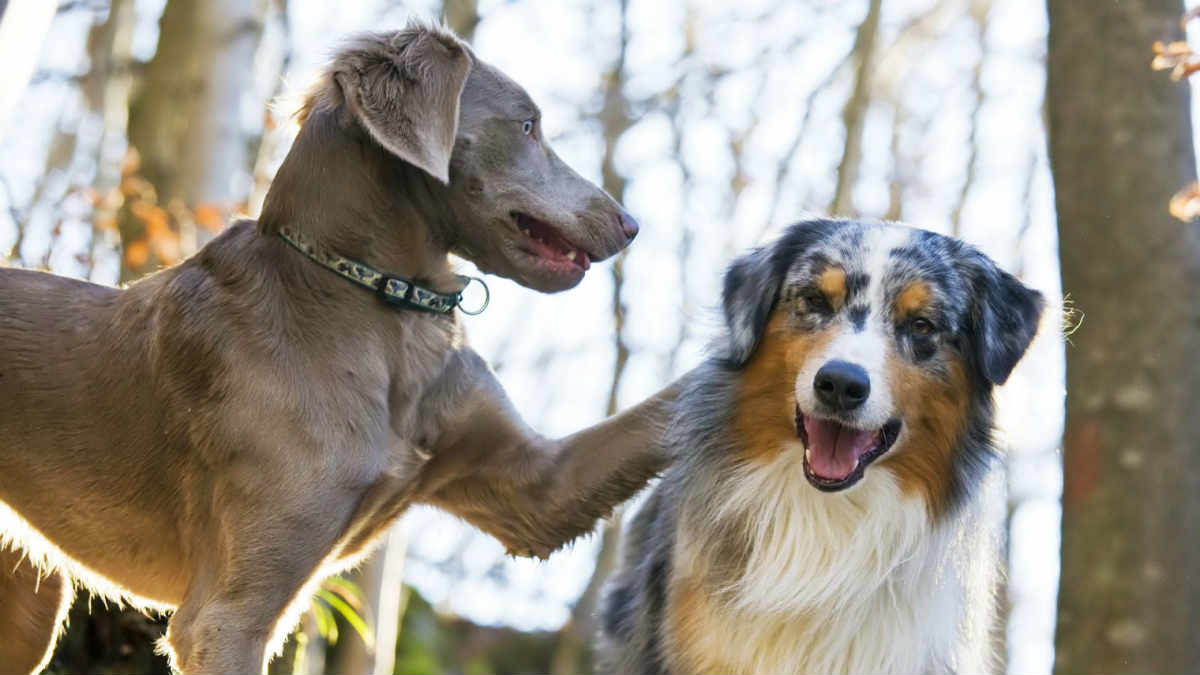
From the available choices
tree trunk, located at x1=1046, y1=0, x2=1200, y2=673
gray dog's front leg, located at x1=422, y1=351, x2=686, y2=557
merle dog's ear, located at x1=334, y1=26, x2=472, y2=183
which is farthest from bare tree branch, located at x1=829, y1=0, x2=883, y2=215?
merle dog's ear, located at x1=334, y1=26, x2=472, y2=183

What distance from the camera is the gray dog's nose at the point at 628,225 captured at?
4.32 m

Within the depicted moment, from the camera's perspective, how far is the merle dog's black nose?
4078mm

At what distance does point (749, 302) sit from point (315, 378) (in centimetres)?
141

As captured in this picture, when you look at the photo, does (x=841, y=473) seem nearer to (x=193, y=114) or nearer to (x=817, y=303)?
(x=817, y=303)

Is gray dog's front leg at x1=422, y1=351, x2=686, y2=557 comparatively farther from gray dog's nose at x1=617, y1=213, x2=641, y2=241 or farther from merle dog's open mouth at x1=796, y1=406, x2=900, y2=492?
gray dog's nose at x1=617, y1=213, x2=641, y2=241

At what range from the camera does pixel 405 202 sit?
417cm

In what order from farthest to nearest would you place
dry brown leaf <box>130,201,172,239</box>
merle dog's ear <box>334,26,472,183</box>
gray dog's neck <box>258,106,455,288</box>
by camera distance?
1. dry brown leaf <box>130,201,172,239</box>
2. gray dog's neck <box>258,106,455,288</box>
3. merle dog's ear <box>334,26,472,183</box>

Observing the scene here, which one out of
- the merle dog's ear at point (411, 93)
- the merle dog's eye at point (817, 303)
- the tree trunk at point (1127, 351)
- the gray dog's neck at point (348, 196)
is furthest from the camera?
the tree trunk at point (1127, 351)

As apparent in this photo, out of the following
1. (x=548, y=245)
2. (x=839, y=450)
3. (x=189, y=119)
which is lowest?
(x=839, y=450)

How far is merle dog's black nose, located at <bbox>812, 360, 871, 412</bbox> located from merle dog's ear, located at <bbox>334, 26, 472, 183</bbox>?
46.0 inches

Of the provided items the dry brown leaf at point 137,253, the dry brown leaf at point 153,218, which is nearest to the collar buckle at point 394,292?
the dry brown leaf at point 153,218

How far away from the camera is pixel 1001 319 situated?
459cm

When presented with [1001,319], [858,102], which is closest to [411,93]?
[1001,319]

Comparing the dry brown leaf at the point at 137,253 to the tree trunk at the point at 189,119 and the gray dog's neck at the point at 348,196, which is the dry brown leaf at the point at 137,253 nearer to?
the tree trunk at the point at 189,119
